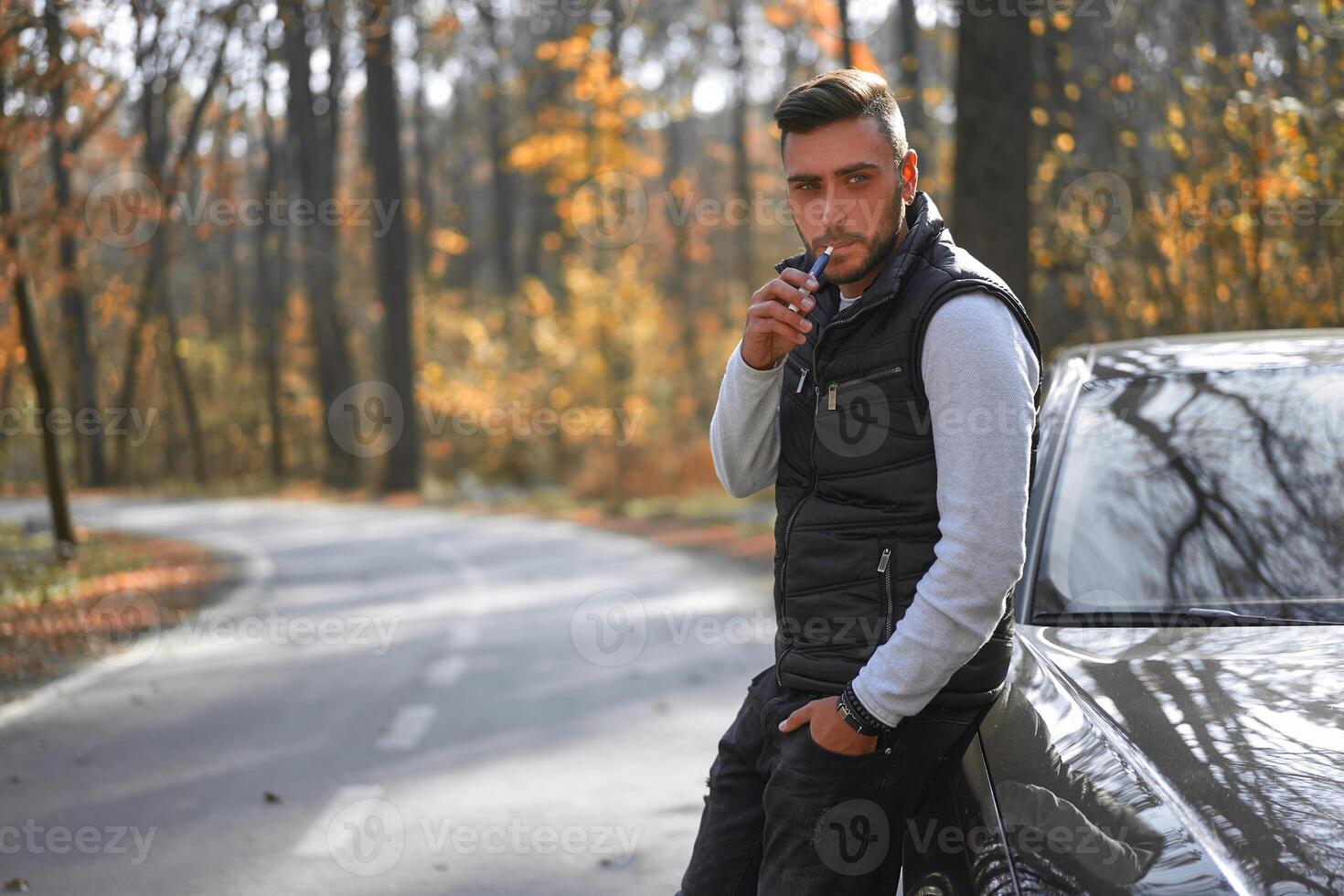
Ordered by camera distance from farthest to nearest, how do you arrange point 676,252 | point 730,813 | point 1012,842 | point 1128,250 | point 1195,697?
point 676,252 → point 1128,250 → point 730,813 → point 1195,697 → point 1012,842

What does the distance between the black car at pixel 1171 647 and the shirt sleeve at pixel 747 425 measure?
0.69 metres

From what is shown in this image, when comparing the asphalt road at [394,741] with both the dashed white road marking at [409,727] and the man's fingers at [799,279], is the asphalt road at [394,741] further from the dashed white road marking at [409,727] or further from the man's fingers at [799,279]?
the man's fingers at [799,279]

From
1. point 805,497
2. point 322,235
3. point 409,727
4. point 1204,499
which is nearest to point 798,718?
point 805,497

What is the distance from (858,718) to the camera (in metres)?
2.58

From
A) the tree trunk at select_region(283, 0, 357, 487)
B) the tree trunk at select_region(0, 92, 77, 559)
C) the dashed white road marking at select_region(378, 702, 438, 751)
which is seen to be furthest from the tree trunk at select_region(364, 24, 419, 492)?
the dashed white road marking at select_region(378, 702, 438, 751)

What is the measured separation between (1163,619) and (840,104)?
140 cm

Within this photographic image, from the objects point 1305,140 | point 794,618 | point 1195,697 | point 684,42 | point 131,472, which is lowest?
point 131,472

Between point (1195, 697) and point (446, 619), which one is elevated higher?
point (1195, 697)

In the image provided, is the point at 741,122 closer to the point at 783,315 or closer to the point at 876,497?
the point at 783,315

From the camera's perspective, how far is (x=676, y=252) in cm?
4850

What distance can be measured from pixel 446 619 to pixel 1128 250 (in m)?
6.79

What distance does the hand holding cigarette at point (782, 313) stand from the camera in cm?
268

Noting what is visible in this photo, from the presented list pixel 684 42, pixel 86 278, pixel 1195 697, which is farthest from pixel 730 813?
pixel 684 42

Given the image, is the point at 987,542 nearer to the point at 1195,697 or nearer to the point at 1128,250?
the point at 1195,697
